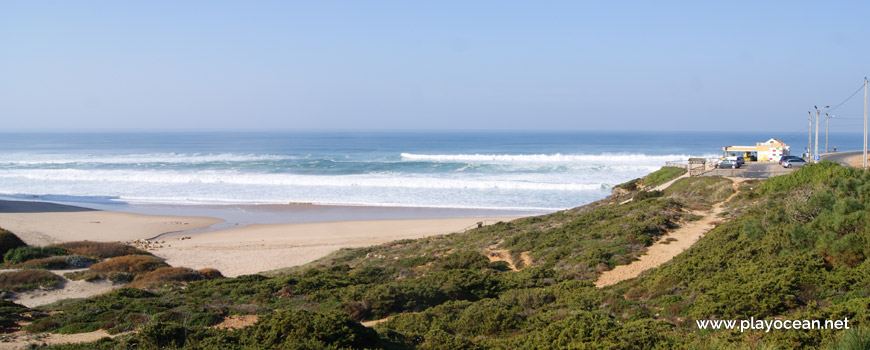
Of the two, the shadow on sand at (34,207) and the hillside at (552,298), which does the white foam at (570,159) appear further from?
the hillside at (552,298)

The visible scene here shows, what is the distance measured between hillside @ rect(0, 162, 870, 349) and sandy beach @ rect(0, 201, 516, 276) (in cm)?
403

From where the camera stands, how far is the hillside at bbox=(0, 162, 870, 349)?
6.43m

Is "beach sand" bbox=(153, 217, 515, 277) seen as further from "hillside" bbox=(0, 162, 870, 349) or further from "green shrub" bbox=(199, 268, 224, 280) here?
"hillside" bbox=(0, 162, 870, 349)

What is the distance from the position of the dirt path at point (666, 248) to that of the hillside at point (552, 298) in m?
0.27

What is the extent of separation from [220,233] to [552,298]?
18416 mm

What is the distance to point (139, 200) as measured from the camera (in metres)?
34.4

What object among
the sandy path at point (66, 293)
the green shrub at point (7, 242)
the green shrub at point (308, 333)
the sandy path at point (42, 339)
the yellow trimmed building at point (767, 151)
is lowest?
the sandy path at point (66, 293)

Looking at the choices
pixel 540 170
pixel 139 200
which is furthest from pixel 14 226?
pixel 540 170

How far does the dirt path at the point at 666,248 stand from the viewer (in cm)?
1259

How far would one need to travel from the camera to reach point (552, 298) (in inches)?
403

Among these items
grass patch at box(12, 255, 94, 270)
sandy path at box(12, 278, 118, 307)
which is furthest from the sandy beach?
sandy path at box(12, 278, 118, 307)

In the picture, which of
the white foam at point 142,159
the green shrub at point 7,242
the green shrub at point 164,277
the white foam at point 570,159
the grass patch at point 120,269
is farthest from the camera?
the white foam at point 570,159

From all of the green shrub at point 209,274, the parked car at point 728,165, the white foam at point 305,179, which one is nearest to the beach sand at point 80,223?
the green shrub at point 209,274

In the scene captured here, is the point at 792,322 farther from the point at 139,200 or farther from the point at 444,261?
the point at 139,200
